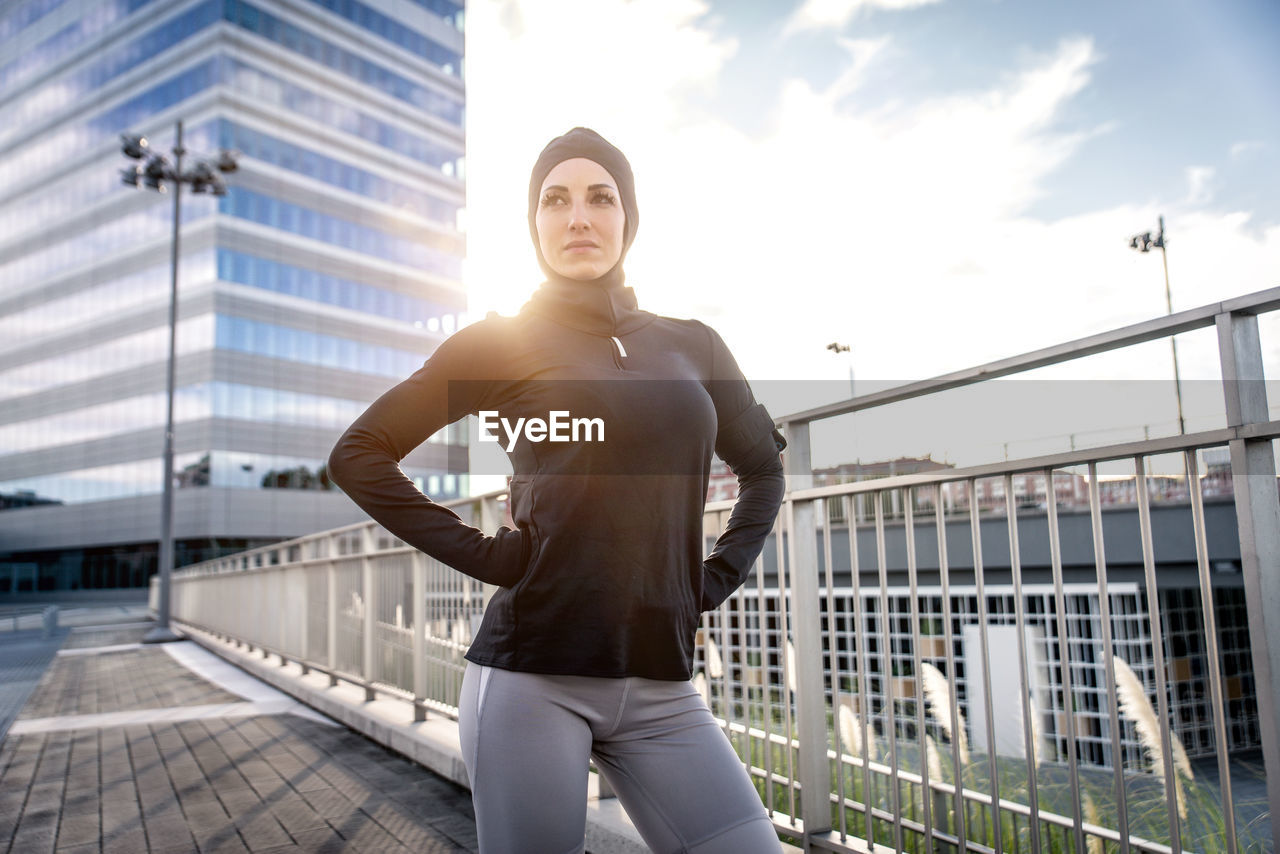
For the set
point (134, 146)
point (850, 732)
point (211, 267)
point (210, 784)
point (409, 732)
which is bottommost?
point (210, 784)

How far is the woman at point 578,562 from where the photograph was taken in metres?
1.62

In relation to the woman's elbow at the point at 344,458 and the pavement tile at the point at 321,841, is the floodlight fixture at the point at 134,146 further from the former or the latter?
the woman's elbow at the point at 344,458

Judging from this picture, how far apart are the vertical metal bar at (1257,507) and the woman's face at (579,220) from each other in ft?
4.16

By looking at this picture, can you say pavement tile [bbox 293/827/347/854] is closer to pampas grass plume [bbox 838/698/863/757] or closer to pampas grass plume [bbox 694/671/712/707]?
pampas grass plume [bbox 694/671/712/707]

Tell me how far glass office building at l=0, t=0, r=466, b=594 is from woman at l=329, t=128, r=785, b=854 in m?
43.7

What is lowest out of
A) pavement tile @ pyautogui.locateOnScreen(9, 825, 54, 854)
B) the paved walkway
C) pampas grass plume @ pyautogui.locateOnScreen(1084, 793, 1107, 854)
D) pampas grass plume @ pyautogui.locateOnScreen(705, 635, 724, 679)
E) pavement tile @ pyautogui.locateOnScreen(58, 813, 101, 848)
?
the paved walkway

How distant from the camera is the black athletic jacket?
1650mm

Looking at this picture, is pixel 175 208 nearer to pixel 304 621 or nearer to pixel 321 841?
pixel 304 621

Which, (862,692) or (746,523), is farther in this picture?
(862,692)

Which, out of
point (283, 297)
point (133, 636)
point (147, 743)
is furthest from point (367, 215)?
point (147, 743)

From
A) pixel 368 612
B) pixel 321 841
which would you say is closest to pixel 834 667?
pixel 321 841

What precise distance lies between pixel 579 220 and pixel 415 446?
0.59 metres

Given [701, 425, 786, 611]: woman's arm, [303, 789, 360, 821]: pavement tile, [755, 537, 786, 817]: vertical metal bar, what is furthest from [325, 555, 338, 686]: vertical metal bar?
[701, 425, 786, 611]: woman's arm

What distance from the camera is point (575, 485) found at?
1.66m
